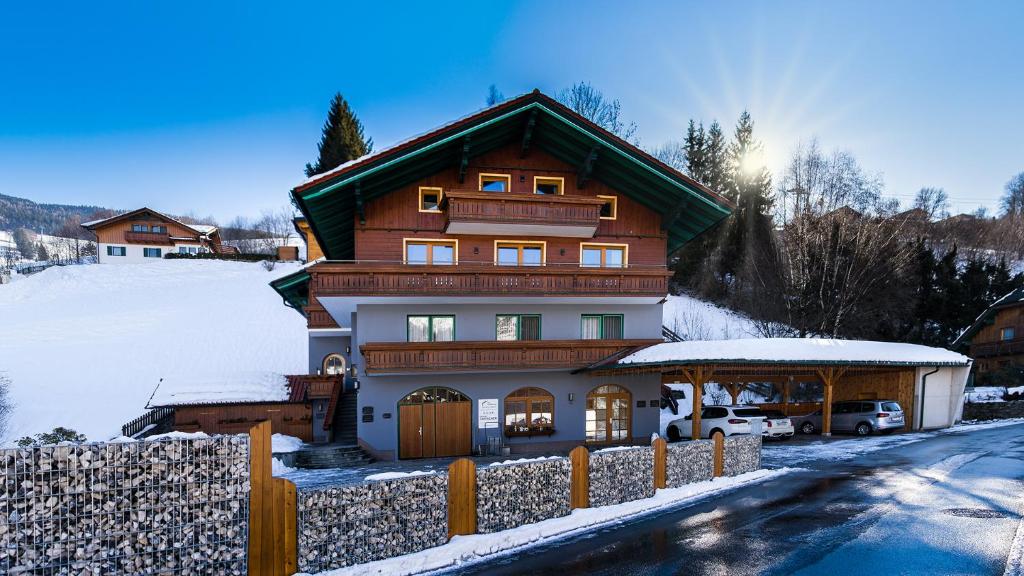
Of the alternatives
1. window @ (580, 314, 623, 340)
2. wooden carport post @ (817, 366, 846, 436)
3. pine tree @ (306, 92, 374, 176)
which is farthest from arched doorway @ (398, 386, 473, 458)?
pine tree @ (306, 92, 374, 176)

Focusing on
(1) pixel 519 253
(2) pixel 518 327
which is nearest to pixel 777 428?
(2) pixel 518 327

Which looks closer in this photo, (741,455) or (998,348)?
(741,455)

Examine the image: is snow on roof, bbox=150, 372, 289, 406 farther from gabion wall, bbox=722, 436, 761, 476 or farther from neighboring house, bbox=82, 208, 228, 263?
neighboring house, bbox=82, 208, 228, 263

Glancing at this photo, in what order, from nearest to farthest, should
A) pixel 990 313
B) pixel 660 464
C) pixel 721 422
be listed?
pixel 660 464 → pixel 721 422 → pixel 990 313

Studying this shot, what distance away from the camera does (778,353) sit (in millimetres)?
20234

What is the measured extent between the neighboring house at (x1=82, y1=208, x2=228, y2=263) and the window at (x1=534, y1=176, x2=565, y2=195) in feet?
212

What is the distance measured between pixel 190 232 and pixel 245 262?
41.6 feet

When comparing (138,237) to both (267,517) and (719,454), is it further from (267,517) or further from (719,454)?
(719,454)

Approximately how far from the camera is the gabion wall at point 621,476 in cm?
1241

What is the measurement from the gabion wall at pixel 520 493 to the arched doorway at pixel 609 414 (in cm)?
1208

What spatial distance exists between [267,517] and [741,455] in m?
13.1

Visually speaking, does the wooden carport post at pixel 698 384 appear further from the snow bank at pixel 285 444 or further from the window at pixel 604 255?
the snow bank at pixel 285 444

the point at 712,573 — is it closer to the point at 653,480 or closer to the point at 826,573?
the point at 826,573

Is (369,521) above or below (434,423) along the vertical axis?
above
